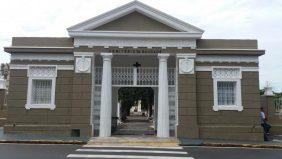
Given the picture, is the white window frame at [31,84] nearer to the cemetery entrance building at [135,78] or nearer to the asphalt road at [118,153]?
the cemetery entrance building at [135,78]

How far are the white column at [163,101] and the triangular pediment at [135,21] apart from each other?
1.51 m

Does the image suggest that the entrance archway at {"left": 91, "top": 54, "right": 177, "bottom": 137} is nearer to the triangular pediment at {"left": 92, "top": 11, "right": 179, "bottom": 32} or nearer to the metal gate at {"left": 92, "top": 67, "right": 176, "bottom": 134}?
the metal gate at {"left": 92, "top": 67, "right": 176, "bottom": 134}

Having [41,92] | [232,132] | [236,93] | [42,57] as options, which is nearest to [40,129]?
[41,92]

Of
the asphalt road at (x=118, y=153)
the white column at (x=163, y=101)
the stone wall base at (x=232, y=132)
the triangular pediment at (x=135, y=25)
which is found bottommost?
the asphalt road at (x=118, y=153)

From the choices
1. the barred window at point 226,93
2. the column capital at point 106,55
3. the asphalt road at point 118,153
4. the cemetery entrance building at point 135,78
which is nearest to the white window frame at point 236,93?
the cemetery entrance building at point 135,78

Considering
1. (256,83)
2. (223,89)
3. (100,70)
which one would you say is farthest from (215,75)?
(100,70)

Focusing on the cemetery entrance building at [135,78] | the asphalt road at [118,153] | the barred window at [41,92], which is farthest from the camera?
the barred window at [41,92]

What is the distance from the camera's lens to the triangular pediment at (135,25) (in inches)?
688

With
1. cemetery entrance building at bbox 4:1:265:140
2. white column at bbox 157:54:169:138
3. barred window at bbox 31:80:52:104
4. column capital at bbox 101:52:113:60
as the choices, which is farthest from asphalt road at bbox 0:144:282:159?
column capital at bbox 101:52:113:60

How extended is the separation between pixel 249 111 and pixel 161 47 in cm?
525

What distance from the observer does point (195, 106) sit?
17.1 meters

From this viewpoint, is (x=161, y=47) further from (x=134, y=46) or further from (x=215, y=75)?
(x=215, y=75)

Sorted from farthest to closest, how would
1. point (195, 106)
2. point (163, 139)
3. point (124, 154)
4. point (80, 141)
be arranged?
point (195, 106) < point (163, 139) < point (80, 141) < point (124, 154)

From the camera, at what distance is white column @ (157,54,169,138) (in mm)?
16875
